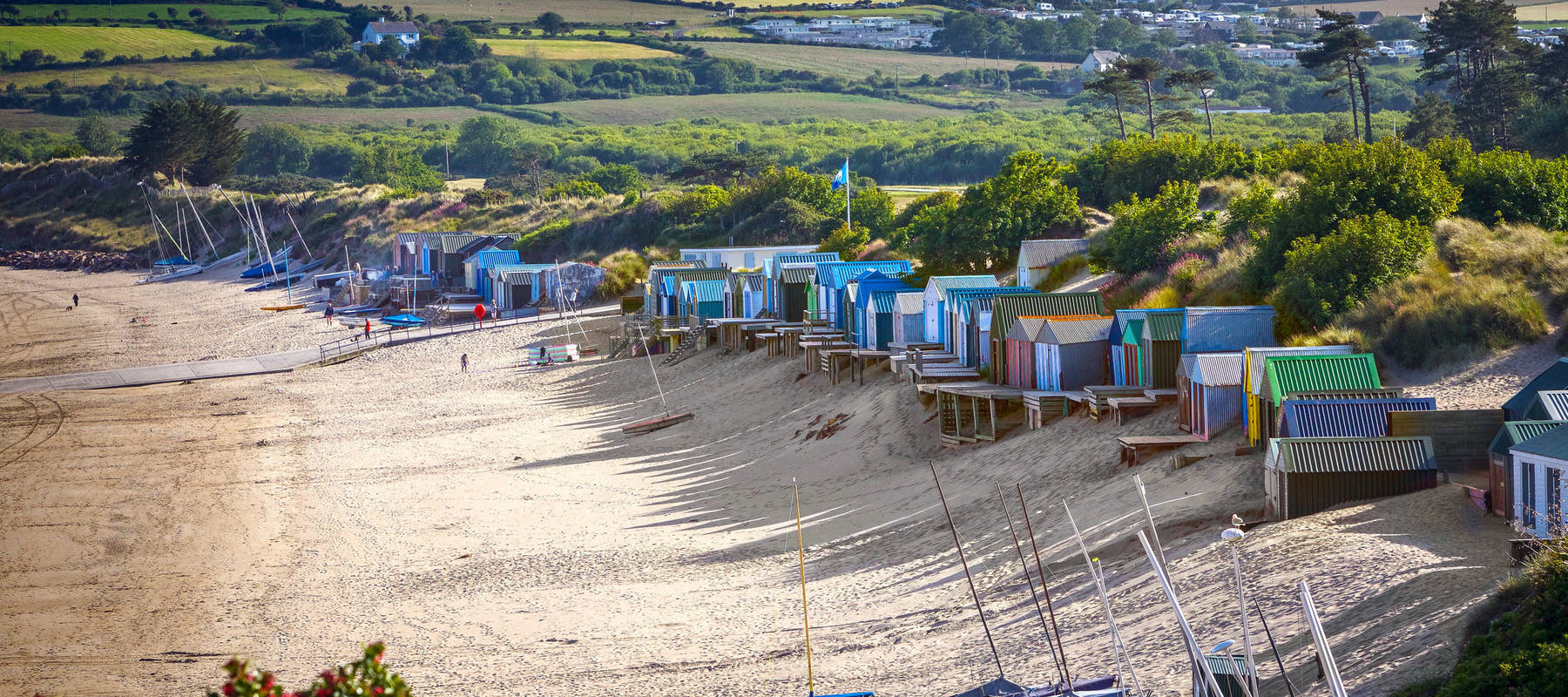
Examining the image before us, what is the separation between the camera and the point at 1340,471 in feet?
53.8

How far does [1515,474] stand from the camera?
14.6m

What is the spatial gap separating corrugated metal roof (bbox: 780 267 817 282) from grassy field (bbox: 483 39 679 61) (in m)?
148

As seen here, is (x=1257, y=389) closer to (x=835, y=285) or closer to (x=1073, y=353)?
(x=1073, y=353)

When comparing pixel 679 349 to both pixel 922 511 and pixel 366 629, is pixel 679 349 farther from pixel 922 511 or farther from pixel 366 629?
pixel 366 629

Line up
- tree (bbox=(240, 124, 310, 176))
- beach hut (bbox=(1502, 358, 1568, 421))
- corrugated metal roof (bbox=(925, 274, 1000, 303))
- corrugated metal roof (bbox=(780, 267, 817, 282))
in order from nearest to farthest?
beach hut (bbox=(1502, 358, 1568, 421))
corrugated metal roof (bbox=(925, 274, 1000, 303))
corrugated metal roof (bbox=(780, 267, 817, 282))
tree (bbox=(240, 124, 310, 176))

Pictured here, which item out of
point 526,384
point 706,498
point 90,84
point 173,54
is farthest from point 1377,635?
point 173,54

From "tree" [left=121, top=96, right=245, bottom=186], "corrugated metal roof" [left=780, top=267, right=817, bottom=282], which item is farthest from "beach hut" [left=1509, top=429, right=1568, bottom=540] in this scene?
"tree" [left=121, top=96, right=245, bottom=186]

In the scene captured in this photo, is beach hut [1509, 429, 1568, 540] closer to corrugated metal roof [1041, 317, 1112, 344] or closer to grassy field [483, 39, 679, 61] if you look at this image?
corrugated metal roof [1041, 317, 1112, 344]

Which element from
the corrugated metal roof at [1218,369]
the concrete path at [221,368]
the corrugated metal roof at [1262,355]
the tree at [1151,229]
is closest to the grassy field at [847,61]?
the concrete path at [221,368]

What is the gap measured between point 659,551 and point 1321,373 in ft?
32.5

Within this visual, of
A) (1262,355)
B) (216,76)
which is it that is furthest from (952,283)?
(216,76)

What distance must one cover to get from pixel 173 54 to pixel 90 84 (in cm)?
1580

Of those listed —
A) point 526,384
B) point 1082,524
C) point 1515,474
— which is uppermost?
point 1515,474

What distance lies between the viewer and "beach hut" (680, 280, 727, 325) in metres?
45.1
